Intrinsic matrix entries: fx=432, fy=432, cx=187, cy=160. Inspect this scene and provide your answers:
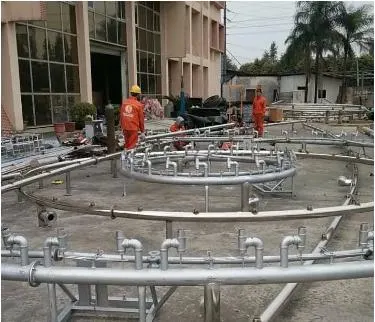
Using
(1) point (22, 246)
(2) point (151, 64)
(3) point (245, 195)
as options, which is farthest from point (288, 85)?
(1) point (22, 246)

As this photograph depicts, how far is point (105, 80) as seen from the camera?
74.2 feet

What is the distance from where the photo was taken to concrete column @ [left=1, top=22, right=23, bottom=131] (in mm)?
12297

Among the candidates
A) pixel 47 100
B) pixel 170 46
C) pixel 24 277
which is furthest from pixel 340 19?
pixel 24 277

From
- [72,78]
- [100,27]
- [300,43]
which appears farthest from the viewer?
[300,43]

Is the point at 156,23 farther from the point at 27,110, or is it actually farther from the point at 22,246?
the point at 22,246

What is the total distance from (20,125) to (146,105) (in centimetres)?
781

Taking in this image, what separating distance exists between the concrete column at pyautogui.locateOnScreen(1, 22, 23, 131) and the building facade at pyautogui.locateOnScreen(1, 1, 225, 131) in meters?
0.03

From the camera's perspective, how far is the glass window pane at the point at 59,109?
1498 cm

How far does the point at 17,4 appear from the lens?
11.9 meters

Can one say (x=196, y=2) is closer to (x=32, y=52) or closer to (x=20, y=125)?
(x=32, y=52)

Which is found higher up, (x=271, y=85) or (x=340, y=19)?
(x=340, y=19)

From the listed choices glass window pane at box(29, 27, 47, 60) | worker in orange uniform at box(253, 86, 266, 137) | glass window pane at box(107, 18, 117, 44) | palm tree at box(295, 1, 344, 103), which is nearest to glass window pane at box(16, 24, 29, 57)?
glass window pane at box(29, 27, 47, 60)

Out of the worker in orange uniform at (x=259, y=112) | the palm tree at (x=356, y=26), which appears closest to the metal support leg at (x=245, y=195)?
the worker in orange uniform at (x=259, y=112)

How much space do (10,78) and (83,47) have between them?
4.01 m
